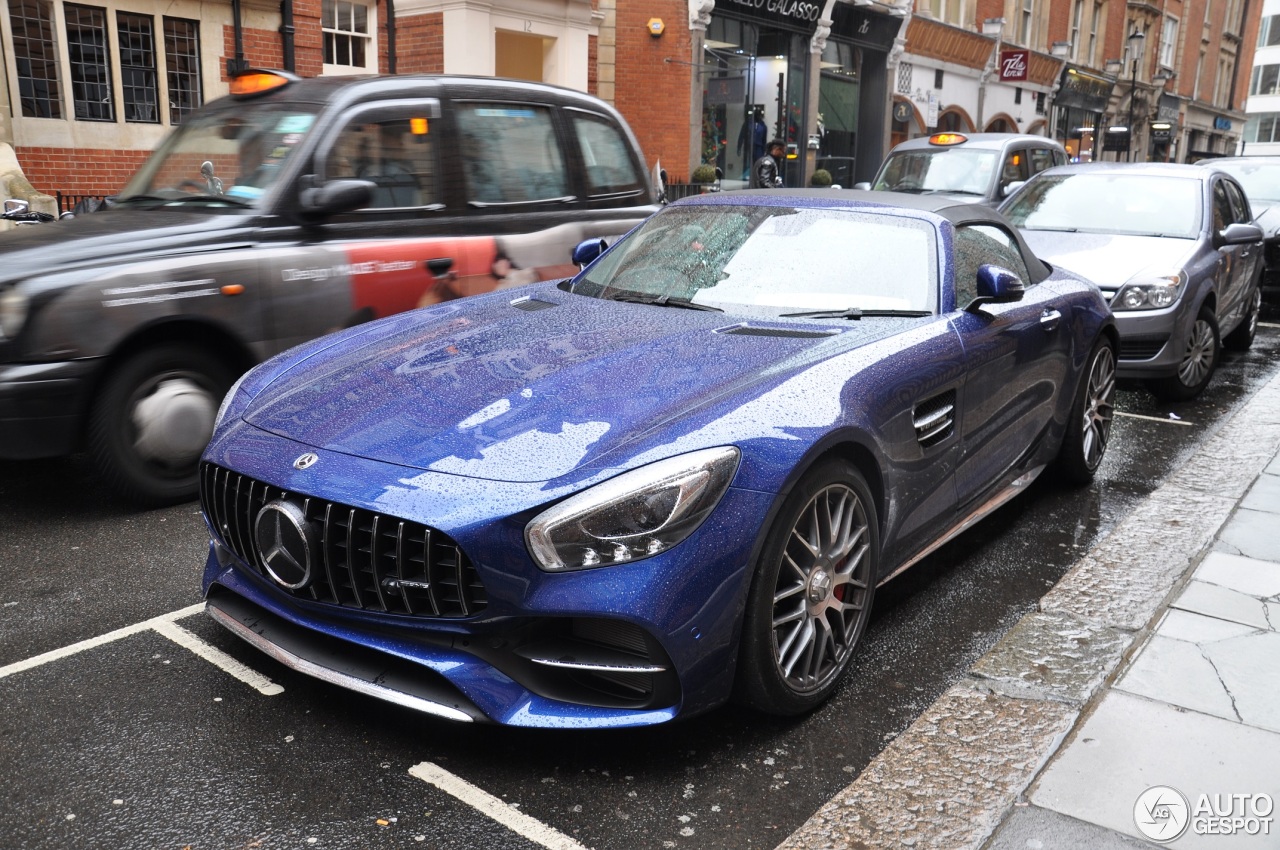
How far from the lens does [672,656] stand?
265 cm

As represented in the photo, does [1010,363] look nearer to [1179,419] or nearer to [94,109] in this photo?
[1179,419]

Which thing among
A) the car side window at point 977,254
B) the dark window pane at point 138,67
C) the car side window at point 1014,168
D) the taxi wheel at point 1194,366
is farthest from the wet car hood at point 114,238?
the car side window at point 1014,168

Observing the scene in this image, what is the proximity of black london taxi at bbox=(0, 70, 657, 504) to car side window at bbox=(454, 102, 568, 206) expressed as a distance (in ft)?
0.04

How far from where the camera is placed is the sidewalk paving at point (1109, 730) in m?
2.58

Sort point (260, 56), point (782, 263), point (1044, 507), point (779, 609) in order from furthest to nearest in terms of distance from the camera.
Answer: point (260, 56) < point (1044, 507) < point (782, 263) < point (779, 609)

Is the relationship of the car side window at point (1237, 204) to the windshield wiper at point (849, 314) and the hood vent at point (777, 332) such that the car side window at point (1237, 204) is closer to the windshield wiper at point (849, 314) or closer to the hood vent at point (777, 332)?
the windshield wiper at point (849, 314)

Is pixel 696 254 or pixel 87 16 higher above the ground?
pixel 87 16

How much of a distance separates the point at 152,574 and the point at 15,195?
8.01m

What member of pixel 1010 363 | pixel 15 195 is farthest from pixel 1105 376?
pixel 15 195

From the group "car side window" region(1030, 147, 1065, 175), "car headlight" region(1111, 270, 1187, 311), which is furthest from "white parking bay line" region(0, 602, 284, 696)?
"car side window" region(1030, 147, 1065, 175)

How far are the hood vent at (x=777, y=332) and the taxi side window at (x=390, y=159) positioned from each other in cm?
263

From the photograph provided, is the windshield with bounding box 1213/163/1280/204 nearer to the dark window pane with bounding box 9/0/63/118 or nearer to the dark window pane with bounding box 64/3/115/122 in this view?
the dark window pane with bounding box 64/3/115/122

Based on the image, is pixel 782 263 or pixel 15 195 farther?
pixel 15 195

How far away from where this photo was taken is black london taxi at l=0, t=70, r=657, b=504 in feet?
14.7
